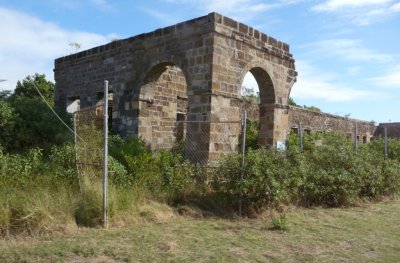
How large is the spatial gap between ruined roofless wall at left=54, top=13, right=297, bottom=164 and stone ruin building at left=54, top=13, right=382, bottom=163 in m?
0.02

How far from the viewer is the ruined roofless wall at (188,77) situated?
907 centimetres

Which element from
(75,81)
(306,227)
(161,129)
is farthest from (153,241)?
(75,81)

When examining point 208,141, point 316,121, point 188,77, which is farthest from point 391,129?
point 208,141

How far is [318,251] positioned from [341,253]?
11.2 inches

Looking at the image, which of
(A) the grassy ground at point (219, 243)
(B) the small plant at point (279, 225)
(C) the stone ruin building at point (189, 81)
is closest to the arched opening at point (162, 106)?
(C) the stone ruin building at point (189, 81)

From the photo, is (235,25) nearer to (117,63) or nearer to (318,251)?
(117,63)

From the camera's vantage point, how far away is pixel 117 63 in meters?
11.7

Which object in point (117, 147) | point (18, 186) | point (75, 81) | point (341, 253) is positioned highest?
point (75, 81)

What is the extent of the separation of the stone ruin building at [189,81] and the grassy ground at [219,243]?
2.47m

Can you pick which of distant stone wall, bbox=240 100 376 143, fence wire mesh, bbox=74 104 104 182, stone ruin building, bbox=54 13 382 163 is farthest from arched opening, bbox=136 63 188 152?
distant stone wall, bbox=240 100 376 143

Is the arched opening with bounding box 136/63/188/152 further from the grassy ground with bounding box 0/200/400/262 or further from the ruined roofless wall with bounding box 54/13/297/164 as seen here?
the grassy ground with bounding box 0/200/400/262

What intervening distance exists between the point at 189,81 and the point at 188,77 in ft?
0.39

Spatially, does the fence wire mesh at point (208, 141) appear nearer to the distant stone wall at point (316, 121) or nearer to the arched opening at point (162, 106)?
the arched opening at point (162, 106)

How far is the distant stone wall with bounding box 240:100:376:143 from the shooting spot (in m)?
16.3
